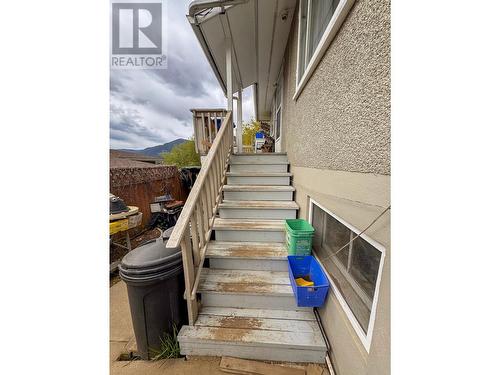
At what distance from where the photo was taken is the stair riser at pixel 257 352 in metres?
1.46

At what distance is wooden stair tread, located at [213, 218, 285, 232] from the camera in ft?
7.57

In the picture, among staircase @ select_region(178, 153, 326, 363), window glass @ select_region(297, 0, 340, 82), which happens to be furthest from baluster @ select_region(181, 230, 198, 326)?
window glass @ select_region(297, 0, 340, 82)

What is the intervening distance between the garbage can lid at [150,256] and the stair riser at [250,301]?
0.52 metres

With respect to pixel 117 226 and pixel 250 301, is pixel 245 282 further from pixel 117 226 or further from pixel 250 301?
pixel 117 226

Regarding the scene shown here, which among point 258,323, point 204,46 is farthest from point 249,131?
point 258,323

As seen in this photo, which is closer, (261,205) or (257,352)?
(257,352)

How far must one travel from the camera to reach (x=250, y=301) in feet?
5.75

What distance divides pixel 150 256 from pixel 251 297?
99 centimetres

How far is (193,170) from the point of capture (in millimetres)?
7691

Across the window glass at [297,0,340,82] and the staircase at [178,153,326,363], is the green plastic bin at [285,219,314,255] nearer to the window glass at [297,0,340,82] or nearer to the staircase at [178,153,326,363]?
the staircase at [178,153,326,363]

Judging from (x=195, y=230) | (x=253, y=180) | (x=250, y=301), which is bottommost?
(x=250, y=301)

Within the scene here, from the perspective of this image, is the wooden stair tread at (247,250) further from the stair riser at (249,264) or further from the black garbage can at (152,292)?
the black garbage can at (152,292)
